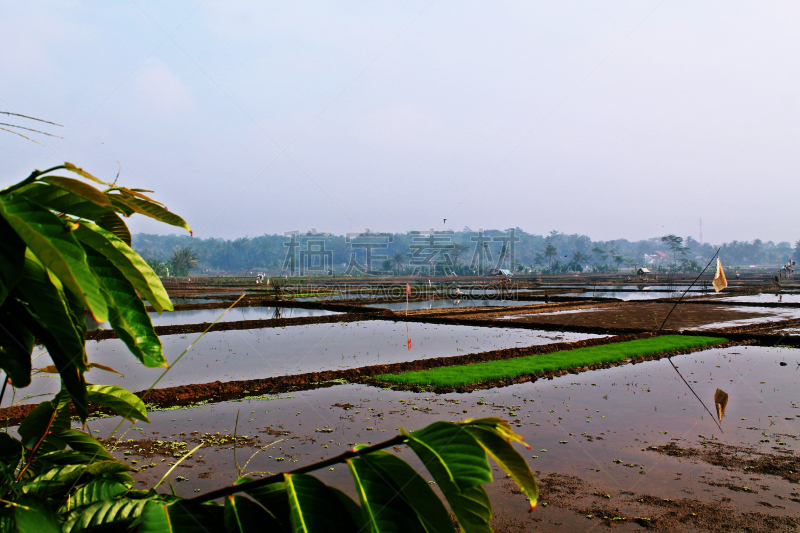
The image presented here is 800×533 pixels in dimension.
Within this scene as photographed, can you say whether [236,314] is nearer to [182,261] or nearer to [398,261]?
[182,261]

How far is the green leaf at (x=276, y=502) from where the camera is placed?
2.62 feet

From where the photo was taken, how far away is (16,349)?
78 cm

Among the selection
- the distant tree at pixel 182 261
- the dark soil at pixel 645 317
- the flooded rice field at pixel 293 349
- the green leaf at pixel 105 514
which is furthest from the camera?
the distant tree at pixel 182 261

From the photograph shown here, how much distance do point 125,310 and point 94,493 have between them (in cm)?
35

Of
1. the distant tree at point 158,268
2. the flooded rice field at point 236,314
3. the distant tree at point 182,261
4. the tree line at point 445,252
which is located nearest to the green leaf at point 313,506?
the flooded rice field at point 236,314

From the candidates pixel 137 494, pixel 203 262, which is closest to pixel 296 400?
pixel 137 494

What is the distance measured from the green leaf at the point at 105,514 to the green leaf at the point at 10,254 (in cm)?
41

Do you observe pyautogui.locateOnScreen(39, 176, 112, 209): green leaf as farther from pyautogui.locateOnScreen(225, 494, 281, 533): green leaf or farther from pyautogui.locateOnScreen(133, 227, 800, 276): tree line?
pyautogui.locateOnScreen(133, 227, 800, 276): tree line

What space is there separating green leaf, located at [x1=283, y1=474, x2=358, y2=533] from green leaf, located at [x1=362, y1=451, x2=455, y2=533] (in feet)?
0.23

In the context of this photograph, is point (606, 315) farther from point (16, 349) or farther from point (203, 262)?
point (203, 262)

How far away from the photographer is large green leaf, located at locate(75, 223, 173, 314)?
2.61 ft

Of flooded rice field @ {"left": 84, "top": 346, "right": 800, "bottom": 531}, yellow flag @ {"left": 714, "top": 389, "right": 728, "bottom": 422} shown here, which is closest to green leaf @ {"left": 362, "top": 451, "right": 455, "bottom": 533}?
flooded rice field @ {"left": 84, "top": 346, "right": 800, "bottom": 531}

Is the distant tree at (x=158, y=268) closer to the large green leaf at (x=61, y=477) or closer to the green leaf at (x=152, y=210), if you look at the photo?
the large green leaf at (x=61, y=477)

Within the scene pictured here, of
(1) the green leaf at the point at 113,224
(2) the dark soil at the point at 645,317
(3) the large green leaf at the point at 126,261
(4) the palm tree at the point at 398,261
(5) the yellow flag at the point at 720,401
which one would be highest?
(4) the palm tree at the point at 398,261
